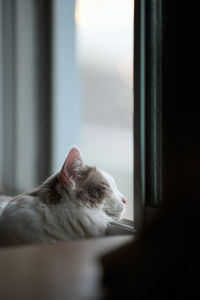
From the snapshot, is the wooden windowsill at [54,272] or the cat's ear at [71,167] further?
the cat's ear at [71,167]

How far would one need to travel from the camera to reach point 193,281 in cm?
39

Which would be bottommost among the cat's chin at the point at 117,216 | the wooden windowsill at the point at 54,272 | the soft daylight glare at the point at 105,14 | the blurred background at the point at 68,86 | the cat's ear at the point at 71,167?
the cat's chin at the point at 117,216

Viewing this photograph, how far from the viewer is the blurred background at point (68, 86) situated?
0.97 metres

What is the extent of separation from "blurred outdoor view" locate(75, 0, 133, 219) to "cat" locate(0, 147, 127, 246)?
0.15 ft

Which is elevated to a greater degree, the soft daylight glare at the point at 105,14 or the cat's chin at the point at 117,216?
the soft daylight glare at the point at 105,14

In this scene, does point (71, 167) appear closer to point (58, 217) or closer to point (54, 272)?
point (58, 217)

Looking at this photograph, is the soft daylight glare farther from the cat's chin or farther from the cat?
the cat's chin

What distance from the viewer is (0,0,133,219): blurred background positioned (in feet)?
3.19

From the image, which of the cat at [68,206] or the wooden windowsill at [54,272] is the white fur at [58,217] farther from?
the wooden windowsill at [54,272]

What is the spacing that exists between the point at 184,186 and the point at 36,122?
2.29 feet

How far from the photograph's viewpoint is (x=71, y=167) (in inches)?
38.5

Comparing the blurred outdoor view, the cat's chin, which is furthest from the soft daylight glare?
the cat's chin

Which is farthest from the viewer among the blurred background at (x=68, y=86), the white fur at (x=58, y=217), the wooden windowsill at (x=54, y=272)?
the blurred background at (x=68, y=86)

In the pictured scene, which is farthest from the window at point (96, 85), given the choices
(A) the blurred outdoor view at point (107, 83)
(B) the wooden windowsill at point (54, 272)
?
(B) the wooden windowsill at point (54, 272)
